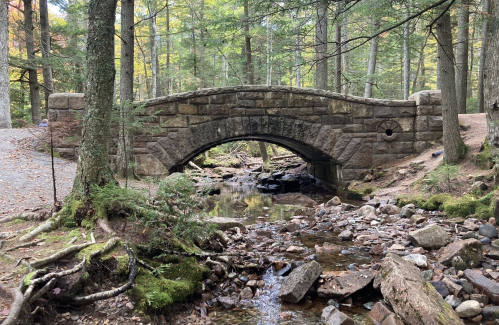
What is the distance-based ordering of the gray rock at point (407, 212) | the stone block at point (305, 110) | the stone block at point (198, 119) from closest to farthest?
the gray rock at point (407, 212)
the stone block at point (198, 119)
the stone block at point (305, 110)

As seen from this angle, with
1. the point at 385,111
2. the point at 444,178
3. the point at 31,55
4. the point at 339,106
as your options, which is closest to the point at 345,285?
the point at 444,178

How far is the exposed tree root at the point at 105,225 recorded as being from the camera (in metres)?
3.40

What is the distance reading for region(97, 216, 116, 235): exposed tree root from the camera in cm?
340

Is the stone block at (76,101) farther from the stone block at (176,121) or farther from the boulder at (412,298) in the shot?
the boulder at (412,298)

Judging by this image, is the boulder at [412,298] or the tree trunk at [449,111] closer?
the boulder at [412,298]

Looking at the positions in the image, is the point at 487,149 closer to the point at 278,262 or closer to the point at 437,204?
the point at 437,204

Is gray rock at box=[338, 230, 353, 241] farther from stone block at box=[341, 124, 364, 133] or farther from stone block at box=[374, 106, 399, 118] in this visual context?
stone block at box=[374, 106, 399, 118]

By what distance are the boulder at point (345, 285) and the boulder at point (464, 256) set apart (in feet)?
2.97

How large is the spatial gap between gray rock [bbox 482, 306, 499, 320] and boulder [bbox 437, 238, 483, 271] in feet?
2.65

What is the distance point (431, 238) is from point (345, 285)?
180 centimetres

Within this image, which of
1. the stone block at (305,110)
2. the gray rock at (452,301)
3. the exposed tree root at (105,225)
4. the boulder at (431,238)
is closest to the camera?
the gray rock at (452,301)

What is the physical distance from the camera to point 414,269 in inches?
129

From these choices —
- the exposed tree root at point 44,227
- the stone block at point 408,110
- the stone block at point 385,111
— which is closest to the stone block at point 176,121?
the stone block at point 385,111

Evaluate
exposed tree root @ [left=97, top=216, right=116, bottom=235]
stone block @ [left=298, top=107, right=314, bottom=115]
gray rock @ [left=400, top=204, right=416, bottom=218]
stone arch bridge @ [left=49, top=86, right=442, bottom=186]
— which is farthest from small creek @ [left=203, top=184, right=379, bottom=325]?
stone block @ [left=298, top=107, right=314, bottom=115]
